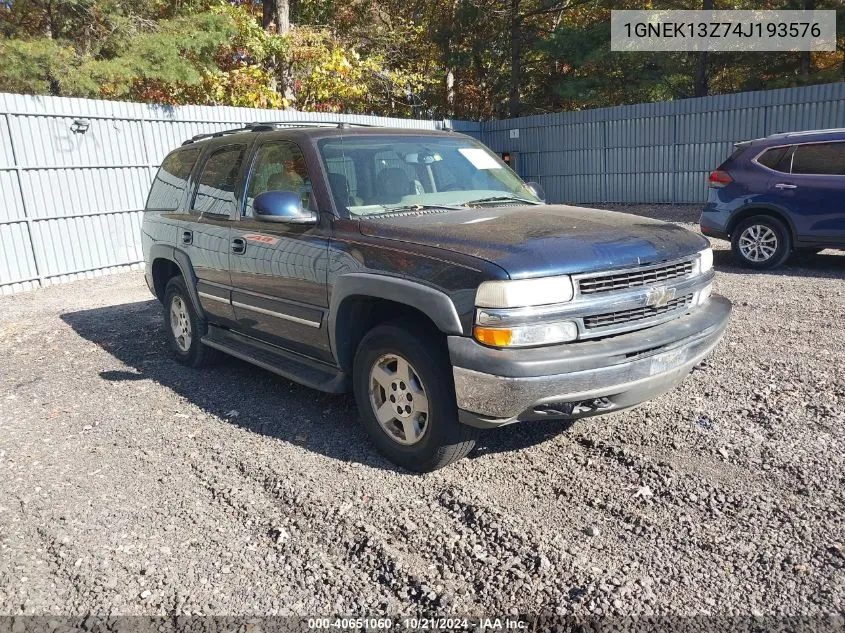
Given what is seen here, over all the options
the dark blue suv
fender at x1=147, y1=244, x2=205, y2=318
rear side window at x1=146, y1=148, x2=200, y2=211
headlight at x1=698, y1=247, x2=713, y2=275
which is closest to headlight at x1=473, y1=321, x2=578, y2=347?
headlight at x1=698, y1=247, x2=713, y2=275

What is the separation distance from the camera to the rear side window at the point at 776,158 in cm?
858

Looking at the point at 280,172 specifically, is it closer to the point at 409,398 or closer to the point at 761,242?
the point at 409,398

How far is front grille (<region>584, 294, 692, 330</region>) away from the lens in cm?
334

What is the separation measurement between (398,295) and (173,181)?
3542 mm

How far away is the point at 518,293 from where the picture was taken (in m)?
3.15

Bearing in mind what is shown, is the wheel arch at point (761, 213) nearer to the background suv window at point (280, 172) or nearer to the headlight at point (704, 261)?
the headlight at point (704, 261)

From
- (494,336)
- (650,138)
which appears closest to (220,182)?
(494,336)

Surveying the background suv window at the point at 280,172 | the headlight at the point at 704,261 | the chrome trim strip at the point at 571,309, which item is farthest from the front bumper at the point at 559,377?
the background suv window at the point at 280,172

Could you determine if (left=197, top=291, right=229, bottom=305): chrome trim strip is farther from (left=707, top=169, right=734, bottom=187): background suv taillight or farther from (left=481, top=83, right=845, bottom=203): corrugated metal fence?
(left=481, top=83, right=845, bottom=203): corrugated metal fence

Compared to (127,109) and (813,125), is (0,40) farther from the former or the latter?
(813,125)

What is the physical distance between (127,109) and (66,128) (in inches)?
46.4

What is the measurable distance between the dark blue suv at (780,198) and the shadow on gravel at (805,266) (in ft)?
0.57

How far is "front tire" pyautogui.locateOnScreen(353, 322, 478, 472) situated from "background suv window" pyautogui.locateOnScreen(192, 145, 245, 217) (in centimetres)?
198

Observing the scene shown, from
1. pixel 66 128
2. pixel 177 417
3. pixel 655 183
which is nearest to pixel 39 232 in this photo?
pixel 66 128
